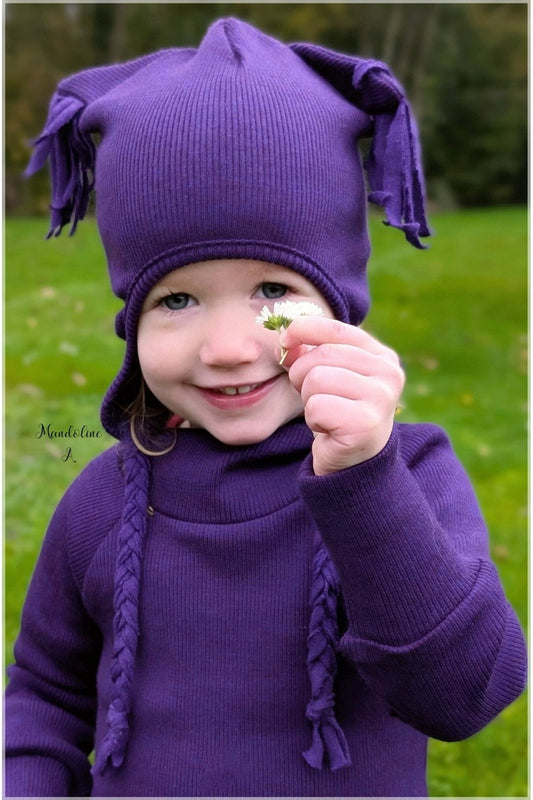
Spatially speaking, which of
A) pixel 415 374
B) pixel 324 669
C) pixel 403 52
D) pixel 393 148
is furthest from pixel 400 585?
pixel 403 52

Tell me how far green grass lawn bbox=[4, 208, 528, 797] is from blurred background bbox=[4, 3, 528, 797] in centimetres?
1

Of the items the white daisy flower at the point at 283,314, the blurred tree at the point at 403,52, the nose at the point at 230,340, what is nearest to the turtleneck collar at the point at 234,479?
the nose at the point at 230,340

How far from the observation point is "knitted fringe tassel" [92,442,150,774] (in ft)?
5.52

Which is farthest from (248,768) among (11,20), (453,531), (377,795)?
(11,20)

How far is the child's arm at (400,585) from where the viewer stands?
4.36 feet

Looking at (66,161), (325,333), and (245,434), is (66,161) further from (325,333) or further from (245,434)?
(325,333)

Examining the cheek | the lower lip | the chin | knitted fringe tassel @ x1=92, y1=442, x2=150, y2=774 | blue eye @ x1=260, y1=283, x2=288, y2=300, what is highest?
blue eye @ x1=260, y1=283, x2=288, y2=300

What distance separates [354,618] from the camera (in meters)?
1.43

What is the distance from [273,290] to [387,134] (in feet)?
1.43

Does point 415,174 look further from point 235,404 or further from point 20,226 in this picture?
point 20,226

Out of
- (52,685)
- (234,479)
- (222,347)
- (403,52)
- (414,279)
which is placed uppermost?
(222,347)

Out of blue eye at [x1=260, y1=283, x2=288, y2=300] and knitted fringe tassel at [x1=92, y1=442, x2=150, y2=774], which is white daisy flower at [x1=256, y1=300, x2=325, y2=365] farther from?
knitted fringe tassel at [x1=92, y1=442, x2=150, y2=774]

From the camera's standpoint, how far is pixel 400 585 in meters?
1.37

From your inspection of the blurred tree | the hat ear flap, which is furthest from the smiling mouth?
the blurred tree
